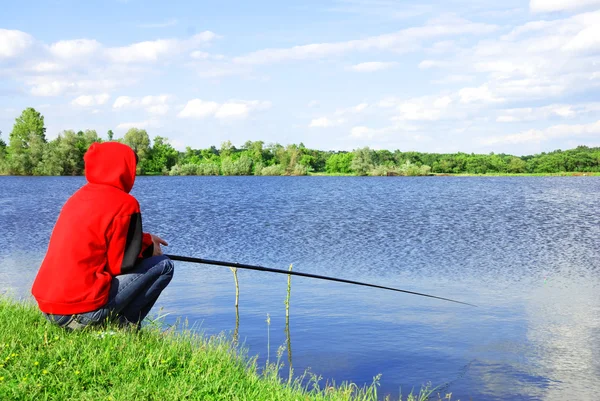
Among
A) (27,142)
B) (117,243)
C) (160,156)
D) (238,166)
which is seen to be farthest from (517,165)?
(117,243)

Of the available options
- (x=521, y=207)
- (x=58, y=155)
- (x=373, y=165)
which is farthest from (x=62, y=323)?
(x=373, y=165)

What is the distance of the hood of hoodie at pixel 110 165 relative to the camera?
186 inches

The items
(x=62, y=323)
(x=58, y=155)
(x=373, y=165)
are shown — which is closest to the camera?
(x=62, y=323)

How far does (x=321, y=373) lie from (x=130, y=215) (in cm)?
470

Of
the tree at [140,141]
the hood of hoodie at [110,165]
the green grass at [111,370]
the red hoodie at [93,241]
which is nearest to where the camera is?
the green grass at [111,370]

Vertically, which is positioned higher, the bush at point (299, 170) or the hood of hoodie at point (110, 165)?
the bush at point (299, 170)

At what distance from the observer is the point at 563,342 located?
1012 cm

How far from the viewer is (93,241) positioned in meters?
4.51

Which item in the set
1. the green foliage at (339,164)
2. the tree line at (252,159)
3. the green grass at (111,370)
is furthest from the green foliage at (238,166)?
the green grass at (111,370)

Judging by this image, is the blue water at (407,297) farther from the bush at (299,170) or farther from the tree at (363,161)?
the bush at (299,170)

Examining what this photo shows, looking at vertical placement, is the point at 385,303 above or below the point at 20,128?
below

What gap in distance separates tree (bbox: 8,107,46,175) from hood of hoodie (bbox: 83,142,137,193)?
9288 cm

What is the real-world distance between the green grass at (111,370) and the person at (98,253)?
0.24 metres

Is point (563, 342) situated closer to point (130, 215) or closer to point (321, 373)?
point (321, 373)
